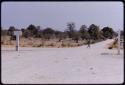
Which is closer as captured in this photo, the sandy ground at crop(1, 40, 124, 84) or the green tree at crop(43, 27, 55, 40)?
the sandy ground at crop(1, 40, 124, 84)

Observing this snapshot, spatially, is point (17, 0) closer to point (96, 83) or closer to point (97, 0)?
point (97, 0)

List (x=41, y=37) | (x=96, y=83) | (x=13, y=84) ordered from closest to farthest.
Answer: (x=13, y=84) < (x=96, y=83) < (x=41, y=37)

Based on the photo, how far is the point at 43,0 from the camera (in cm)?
Result: 484

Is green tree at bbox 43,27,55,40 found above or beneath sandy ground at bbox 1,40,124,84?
above

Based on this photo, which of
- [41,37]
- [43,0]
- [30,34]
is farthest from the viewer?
[41,37]

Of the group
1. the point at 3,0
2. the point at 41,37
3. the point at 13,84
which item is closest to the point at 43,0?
the point at 3,0

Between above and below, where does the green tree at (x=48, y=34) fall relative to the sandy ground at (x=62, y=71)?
above

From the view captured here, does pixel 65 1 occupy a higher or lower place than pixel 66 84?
higher

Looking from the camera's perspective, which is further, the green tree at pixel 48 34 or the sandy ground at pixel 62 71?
the green tree at pixel 48 34

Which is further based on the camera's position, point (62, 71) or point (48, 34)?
point (48, 34)

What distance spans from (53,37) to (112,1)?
228ft

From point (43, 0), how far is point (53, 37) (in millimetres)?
69549

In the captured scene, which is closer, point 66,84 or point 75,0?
point 75,0

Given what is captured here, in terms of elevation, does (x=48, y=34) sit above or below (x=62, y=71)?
above
